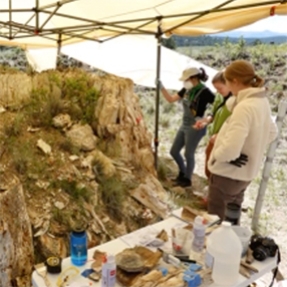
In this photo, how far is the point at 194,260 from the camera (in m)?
1.22

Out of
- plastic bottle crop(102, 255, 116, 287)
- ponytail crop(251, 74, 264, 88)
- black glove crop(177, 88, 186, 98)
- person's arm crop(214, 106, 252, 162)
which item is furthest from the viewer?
black glove crop(177, 88, 186, 98)

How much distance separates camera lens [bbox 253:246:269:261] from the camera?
1273 mm

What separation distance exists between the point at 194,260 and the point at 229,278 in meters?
0.14

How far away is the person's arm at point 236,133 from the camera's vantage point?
162cm

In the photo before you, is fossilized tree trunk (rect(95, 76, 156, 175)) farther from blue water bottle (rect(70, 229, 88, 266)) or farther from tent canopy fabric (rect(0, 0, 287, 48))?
blue water bottle (rect(70, 229, 88, 266))

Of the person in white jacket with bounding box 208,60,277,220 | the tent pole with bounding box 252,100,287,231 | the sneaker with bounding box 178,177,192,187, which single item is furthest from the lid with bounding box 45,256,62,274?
the sneaker with bounding box 178,177,192,187

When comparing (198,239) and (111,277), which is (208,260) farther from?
(111,277)

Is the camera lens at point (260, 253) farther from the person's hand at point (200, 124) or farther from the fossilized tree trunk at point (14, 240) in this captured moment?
the person's hand at point (200, 124)

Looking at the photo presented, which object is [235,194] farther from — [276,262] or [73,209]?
[73,209]

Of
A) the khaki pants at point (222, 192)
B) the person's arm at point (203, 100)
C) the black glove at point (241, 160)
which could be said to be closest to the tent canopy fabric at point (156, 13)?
the person's arm at point (203, 100)

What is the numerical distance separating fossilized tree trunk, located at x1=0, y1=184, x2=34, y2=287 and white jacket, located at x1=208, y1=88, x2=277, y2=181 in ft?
3.22

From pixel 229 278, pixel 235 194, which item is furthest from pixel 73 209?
pixel 229 278

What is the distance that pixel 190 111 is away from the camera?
10.2ft

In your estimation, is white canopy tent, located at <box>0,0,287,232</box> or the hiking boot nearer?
white canopy tent, located at <box>0,0,287,232</box>
